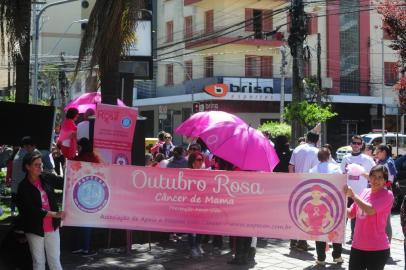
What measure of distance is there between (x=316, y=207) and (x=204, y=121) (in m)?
2.69

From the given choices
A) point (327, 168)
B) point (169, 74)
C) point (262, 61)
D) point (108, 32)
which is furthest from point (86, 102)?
point (169, 74)

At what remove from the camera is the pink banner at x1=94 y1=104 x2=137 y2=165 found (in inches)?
346

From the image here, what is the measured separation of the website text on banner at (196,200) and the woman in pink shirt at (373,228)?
1.37m

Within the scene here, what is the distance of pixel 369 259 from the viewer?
18.9ft

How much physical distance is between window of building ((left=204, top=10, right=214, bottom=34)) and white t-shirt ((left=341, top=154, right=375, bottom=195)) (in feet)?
102

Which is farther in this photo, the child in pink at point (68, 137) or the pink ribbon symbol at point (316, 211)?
the child in pink at point (68, 137)

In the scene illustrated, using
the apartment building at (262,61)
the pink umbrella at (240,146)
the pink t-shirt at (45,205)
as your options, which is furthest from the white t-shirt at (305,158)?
the apartment building at (262,61)

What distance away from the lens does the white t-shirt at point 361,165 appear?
30.7 feet

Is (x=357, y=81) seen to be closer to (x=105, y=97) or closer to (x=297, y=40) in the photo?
(x=297, y=40)

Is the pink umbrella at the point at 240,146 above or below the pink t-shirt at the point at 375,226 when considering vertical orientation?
above

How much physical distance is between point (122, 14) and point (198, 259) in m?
3.71

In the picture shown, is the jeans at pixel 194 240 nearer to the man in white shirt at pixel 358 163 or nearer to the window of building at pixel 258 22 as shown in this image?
the man in white shirt at pixel 358 163

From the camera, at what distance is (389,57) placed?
43.1 meters

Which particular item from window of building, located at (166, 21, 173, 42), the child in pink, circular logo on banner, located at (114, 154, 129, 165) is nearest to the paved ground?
circular logo on banner, located at (114, 154, 129, 165)
